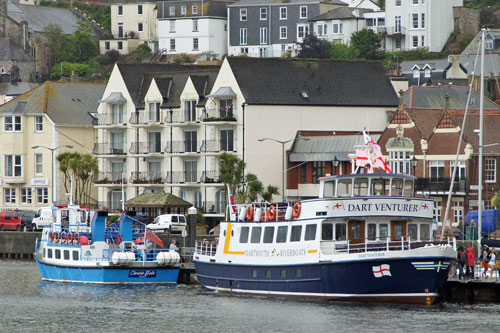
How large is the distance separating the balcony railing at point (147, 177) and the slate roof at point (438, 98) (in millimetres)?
20721

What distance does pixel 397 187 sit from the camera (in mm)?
62438

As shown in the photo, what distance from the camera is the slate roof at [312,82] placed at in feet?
342

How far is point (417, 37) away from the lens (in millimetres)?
177250

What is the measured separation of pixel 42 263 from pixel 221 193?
30025 millimetres

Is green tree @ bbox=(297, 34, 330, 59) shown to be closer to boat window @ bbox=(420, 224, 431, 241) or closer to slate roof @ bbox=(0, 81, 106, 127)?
slate roof @ bbox=(0, 81, 106, 127)

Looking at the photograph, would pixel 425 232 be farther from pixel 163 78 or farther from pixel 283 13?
pixel 283 13

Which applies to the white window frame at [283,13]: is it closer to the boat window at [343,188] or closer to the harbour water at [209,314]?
the harbour water at [209,314]

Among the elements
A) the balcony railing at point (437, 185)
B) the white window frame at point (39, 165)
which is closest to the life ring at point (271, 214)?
the balcony railing at point (437, 185)

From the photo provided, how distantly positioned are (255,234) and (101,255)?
10.9m

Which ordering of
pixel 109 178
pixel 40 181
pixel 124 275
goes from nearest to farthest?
1. pixel 124 275
2. pixel 109 178
3. pixel 40 181

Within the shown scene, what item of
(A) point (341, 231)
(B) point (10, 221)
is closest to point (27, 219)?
(B) point (10, 221)

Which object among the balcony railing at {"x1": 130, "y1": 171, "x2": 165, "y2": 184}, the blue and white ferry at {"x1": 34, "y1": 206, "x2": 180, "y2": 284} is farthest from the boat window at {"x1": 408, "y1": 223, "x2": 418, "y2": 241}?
the balcony railing at {"x1": 130, "y1": 171, "x2": 165, "y2": 184}

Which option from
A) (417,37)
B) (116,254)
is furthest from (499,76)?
(116,254)

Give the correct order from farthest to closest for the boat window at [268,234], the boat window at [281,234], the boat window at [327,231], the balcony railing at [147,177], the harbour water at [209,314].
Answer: the balcony railing at [147,177] < the boat window at [268,234] < the boat window at [281,234] < the boat window at [327,231] < the harbour water at [209,314]
